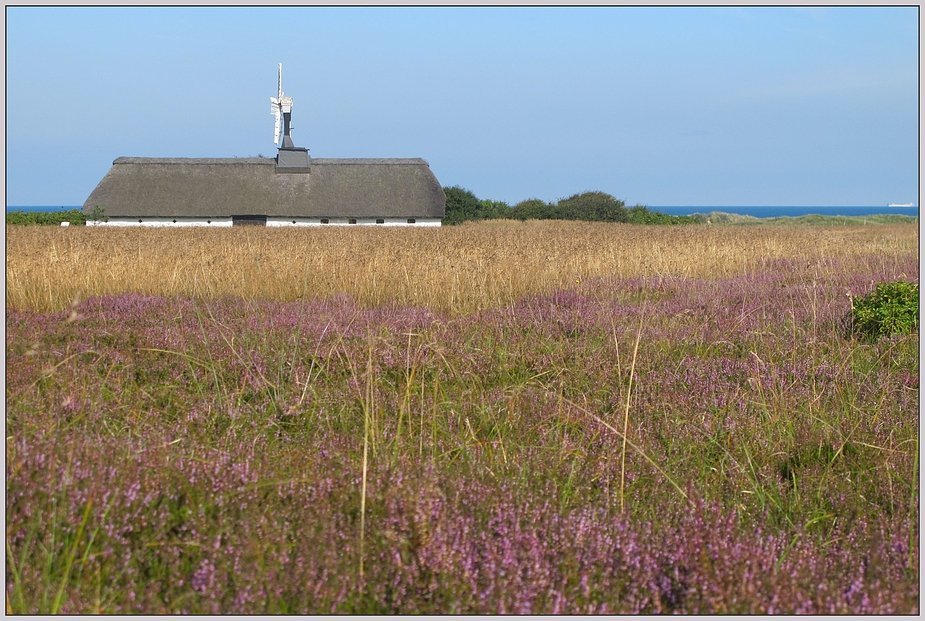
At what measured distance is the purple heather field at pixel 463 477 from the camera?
86.0 inches

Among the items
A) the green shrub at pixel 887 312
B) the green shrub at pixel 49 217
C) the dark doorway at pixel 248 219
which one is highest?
the dark doorway at pixel 248 219

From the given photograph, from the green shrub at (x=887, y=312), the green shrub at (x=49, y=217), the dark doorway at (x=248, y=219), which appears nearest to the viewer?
the green shrub at (x=887, y=312)

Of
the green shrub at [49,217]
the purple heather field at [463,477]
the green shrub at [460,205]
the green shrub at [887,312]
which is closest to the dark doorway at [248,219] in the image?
the green shrub at [49,217]

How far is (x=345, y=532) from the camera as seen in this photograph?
2.40 meters

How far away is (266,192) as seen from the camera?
142 feet

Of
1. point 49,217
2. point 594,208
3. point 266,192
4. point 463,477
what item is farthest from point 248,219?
point 463,477

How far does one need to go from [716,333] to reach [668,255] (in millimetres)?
6947

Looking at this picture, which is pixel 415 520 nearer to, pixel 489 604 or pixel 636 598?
pixel 489 604

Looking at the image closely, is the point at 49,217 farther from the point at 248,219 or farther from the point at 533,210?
the point at 533,210

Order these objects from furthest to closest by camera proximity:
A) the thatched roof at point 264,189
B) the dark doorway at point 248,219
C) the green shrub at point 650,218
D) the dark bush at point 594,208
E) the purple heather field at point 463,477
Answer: the thatched roof at point 264,189, the dark doorway at point 248,219, the dark bush at point 594,208, the green shrub at point 650,218, the purple heather field at point 463,477

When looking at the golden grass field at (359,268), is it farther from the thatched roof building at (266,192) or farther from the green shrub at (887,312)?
the thatched roof building at (266,192)

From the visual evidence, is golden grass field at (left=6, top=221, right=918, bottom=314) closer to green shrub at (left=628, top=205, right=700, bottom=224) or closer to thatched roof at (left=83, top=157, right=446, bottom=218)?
green shrub at (left=628, top=205, right=700, bottom=224)

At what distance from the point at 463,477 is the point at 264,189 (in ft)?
141

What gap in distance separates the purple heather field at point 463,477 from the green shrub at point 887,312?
21cm
